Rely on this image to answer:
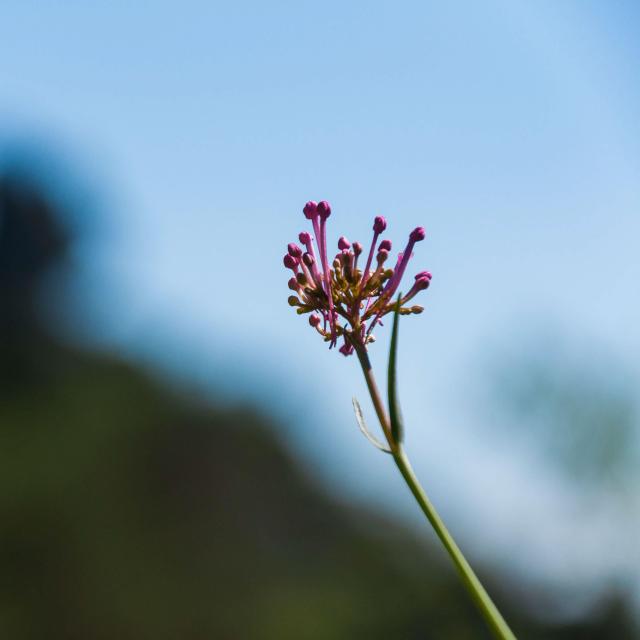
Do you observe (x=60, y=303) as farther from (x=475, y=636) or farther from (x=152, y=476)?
(x=475, y=636)

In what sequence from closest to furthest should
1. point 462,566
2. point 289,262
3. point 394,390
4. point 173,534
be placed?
point 462,566 < point 394,390 < point 289,262 < point 173,534

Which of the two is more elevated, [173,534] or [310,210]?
[310,210]

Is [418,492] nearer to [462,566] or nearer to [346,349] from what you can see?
[462,566]

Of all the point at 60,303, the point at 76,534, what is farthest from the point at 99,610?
the point at 60,303

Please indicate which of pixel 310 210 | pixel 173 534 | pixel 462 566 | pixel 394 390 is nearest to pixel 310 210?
pixel 310 210

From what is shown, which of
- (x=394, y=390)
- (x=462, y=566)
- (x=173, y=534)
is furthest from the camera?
(x=173, y=534)

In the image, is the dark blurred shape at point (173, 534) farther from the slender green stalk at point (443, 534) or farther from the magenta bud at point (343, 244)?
the slender green stalk at point (443, 534)

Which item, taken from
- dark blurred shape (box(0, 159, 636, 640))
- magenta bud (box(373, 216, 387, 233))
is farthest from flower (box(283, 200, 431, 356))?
dark blurred shape (box(0, 159, 636, 640))

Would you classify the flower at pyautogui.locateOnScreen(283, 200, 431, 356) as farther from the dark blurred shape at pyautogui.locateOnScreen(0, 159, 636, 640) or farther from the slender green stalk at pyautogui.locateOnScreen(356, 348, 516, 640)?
the dark blurred shape at pyautogui.locateOnScreen(0, 159, 636, 640)
